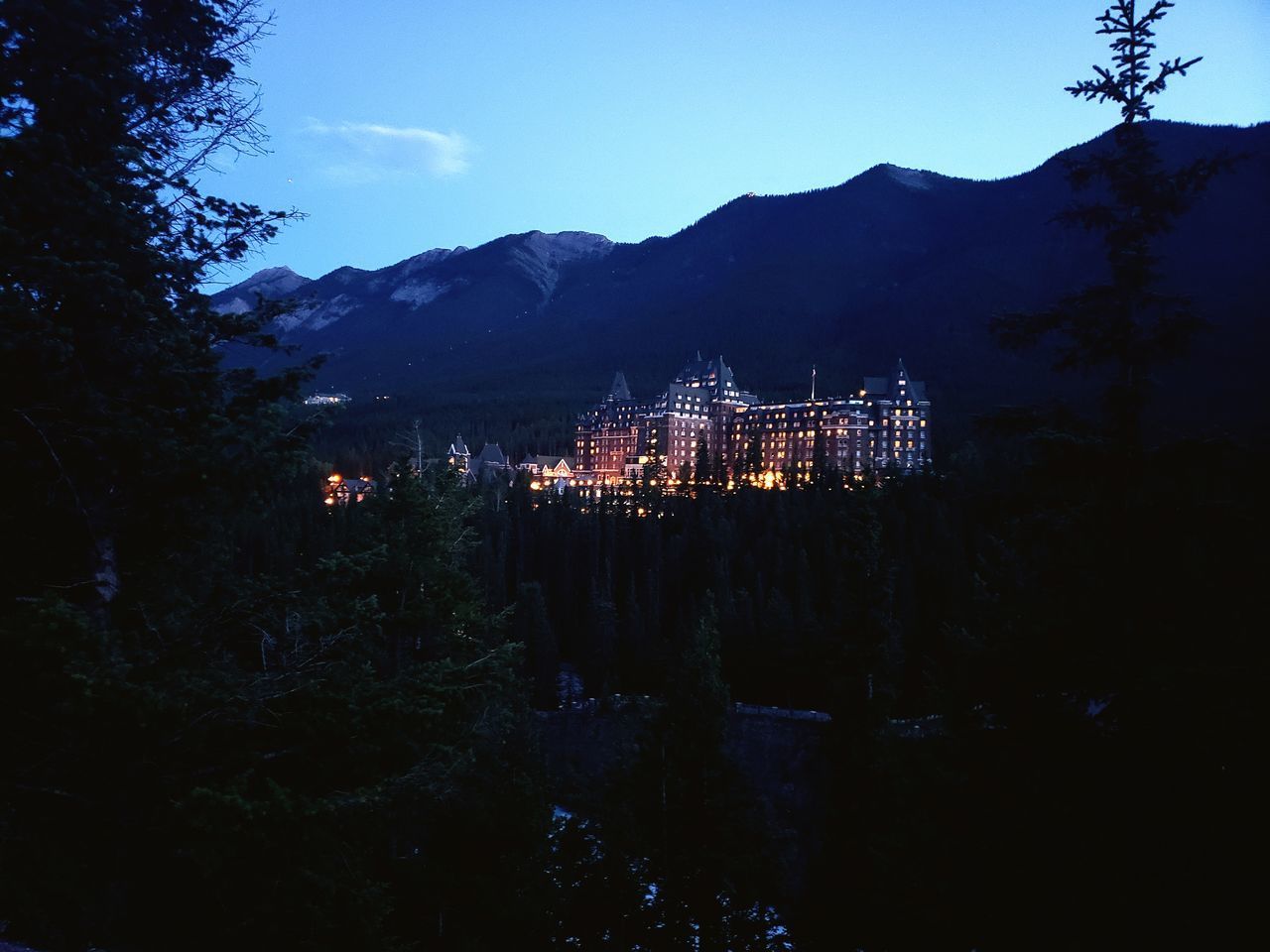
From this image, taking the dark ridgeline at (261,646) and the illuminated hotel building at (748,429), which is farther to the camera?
the illuminated hotel building at (748,429)

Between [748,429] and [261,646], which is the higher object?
[748,429]

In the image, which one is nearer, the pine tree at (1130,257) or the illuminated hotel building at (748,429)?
the pine tree at (1130,257)

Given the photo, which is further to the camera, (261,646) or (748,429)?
(748,429)

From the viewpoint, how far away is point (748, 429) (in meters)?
164

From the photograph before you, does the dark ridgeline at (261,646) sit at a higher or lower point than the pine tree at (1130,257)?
lower

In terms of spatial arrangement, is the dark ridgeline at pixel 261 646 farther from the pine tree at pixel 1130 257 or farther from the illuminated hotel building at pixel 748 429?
the illuminated hotel building at pixel 748 429

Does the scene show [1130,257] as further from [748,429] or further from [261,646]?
[748,429]

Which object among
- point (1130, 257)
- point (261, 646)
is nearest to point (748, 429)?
point (1130, 257)

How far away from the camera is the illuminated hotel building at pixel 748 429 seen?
147625 mm

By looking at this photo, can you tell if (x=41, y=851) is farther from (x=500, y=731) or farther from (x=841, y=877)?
(x=841, y=877)

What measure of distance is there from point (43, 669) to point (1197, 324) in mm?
12240

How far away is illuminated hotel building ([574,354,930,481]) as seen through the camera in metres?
148

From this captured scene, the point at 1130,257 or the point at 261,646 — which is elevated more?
the point at 1130,257

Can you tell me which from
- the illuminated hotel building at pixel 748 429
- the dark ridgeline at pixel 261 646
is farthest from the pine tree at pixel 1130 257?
the illuminated hotel building at pixel 748 429
